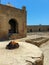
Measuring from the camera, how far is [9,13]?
653 inches

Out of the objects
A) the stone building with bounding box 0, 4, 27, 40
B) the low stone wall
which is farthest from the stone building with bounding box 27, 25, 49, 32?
the low stone wall

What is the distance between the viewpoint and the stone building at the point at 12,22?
15820 millimetres

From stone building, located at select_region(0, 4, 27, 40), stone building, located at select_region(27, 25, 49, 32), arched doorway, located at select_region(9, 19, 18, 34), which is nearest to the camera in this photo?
stone building, located at select_region(0, 4, 27, 40)

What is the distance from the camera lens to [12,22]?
66.4 feet

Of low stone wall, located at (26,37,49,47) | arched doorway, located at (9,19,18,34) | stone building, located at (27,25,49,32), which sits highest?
arched doorway, located at (9,19,18,34)

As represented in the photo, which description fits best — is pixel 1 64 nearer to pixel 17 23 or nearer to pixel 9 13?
pixel 9 13

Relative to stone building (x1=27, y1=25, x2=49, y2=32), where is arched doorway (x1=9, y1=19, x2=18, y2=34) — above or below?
above

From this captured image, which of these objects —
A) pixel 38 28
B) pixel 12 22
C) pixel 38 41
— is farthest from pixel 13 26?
pixel 38 28

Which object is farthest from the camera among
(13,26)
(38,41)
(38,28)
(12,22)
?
(38,28)

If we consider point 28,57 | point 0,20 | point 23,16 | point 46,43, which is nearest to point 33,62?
point 28,57

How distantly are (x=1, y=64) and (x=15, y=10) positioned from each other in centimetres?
1271

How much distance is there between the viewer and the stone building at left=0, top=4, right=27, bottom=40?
1582cm

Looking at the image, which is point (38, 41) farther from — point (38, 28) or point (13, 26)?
point (38, 28)

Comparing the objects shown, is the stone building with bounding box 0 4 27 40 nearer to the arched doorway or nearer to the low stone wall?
the arched doorway
